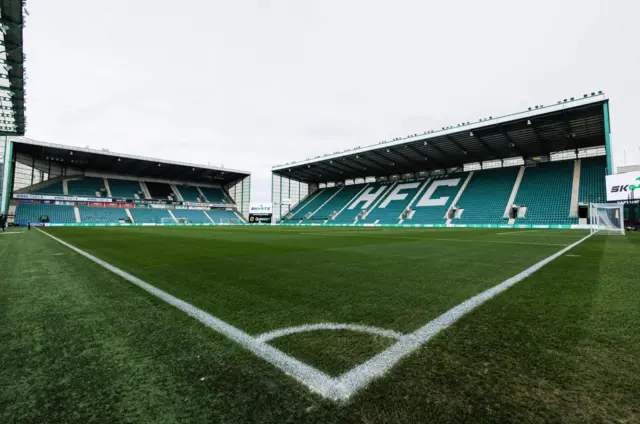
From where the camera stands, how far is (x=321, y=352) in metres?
1.67

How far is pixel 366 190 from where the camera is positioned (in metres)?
47.1

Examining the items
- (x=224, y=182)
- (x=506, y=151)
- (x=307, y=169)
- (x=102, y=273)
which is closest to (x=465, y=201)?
(x=506, y=151)

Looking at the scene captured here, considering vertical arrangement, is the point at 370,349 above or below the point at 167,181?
below

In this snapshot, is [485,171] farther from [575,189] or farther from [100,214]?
[100,214]

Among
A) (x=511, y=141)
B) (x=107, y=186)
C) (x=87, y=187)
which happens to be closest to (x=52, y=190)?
(x=87, y=187)

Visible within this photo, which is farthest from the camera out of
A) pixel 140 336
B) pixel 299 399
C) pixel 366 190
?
pixel 366 190

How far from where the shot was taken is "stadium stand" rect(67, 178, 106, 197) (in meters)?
42.3

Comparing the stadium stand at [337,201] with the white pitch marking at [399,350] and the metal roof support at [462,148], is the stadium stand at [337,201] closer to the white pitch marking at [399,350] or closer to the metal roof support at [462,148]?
the metal roof support at [462,148]

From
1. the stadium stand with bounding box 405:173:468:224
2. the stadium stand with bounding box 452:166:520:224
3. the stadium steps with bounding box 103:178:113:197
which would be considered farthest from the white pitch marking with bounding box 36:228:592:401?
the stadium steps with bounding box 103:178:113:197

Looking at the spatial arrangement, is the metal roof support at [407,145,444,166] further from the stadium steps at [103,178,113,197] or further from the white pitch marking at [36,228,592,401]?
the stadium steps at [103,178,113,197]

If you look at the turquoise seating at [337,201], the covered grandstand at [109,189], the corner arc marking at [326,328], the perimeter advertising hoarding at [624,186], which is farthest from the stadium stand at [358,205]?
the corner arc marking at [326,328]

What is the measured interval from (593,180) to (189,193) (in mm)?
58147

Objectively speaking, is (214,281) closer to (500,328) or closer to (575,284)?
(500,328)

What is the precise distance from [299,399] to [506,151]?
40.2 m
